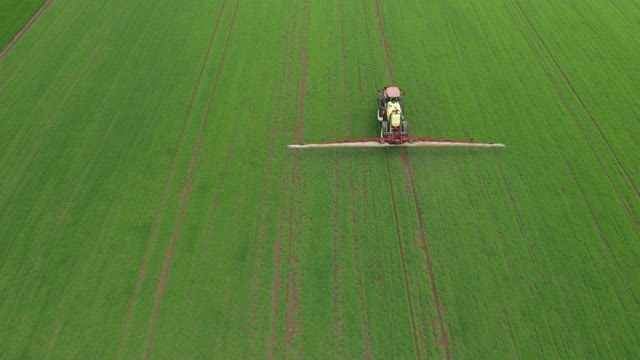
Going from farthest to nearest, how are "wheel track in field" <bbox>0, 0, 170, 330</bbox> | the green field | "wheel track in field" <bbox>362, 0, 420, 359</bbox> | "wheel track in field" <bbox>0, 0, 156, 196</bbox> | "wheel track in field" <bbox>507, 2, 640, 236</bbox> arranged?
"wheel track in field" <bbox>0, 0, 156, 196</bbox> < "wheel track in field" <bbox>0, 0, 170, 330</bbox> < "wheel track in field" <bbox>507, 2, 640, 236</bbox> < the green field < "wheel track in field" <bbox>362, 0, 420, 359</bbox>

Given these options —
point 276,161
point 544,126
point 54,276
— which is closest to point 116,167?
point 54,276

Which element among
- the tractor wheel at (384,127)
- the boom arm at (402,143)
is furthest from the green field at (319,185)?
the tractor wheel at (384,127)

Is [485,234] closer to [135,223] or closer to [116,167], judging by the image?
[135,223]

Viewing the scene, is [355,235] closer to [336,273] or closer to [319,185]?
[336,273]

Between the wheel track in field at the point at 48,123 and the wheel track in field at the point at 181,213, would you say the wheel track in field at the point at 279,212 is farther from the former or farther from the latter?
the wheel track in field at the point at 48,123

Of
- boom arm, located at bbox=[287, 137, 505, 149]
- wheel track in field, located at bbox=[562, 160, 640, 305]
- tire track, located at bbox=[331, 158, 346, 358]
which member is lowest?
tire track, located at bbox=[331, 158, 346, 358]

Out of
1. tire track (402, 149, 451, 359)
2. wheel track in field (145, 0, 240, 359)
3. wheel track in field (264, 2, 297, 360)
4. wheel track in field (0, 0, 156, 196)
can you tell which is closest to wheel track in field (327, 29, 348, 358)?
wheel track in field (264, 2, 297, 360)

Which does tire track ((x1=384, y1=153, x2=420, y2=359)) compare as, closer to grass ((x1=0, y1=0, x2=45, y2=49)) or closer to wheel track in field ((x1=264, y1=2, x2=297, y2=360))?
wheel track in field ((x1=264, y1=2, x2=297, y2=360))

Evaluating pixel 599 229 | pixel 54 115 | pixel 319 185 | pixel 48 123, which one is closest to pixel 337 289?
pixel 319 185

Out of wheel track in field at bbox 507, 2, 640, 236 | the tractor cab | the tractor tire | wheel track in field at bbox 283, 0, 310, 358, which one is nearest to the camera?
wheel track in field at bbox 283, 0, 310, 358
